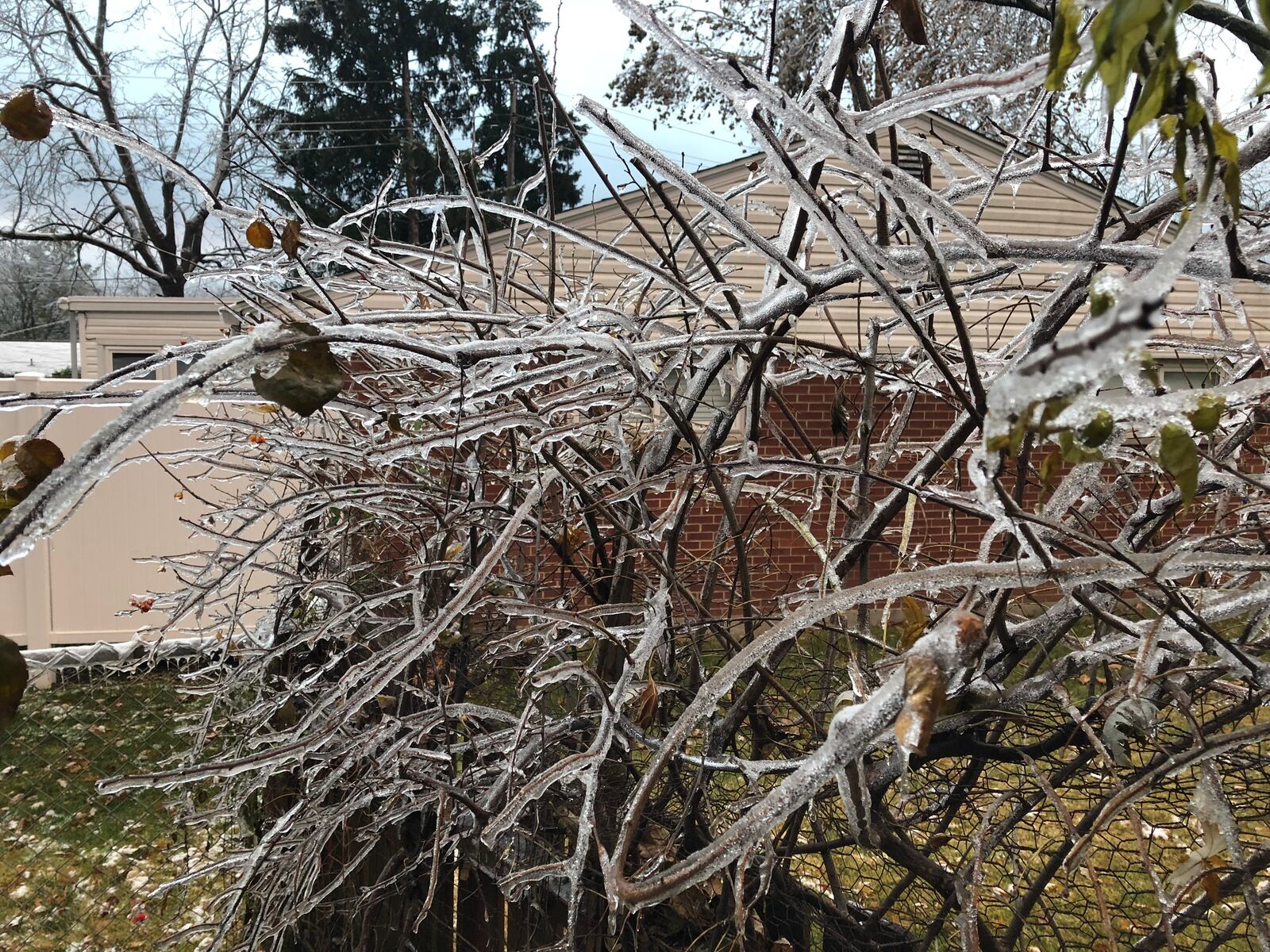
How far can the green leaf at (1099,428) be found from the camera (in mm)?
723

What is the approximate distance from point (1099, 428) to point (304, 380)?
0.71m

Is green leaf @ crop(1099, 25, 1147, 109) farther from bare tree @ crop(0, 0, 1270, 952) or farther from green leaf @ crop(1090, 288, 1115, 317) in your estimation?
green leaf @ crop(1090, 288, 1115, 317)

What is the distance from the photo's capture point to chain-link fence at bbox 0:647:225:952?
13.0 ft

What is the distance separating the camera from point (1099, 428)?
0.73 meters

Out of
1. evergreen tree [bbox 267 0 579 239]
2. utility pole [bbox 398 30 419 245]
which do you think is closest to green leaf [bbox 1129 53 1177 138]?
utility pole [bbox 398 30 419 245]

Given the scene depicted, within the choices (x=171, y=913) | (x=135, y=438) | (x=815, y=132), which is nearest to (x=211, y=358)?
(x=135, y=438)

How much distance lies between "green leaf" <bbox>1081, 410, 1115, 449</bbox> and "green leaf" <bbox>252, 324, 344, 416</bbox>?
675 mm

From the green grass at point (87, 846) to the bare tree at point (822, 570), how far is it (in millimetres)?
1427

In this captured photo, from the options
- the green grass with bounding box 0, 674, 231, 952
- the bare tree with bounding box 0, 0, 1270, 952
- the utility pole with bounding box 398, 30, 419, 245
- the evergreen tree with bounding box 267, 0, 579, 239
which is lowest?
the green grass with bounding box 0, 674, 231, 952

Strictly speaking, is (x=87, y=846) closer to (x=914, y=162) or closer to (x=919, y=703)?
(x=914, y=162)

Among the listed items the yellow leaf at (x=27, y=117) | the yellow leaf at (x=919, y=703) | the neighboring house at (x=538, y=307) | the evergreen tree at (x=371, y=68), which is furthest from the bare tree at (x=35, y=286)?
the yellow leaf at (x=919, y=703)

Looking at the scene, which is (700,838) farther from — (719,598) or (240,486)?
(240,486)

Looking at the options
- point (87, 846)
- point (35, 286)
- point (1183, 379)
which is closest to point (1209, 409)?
point (1183, 379)

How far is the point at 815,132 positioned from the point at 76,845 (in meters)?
5.21
